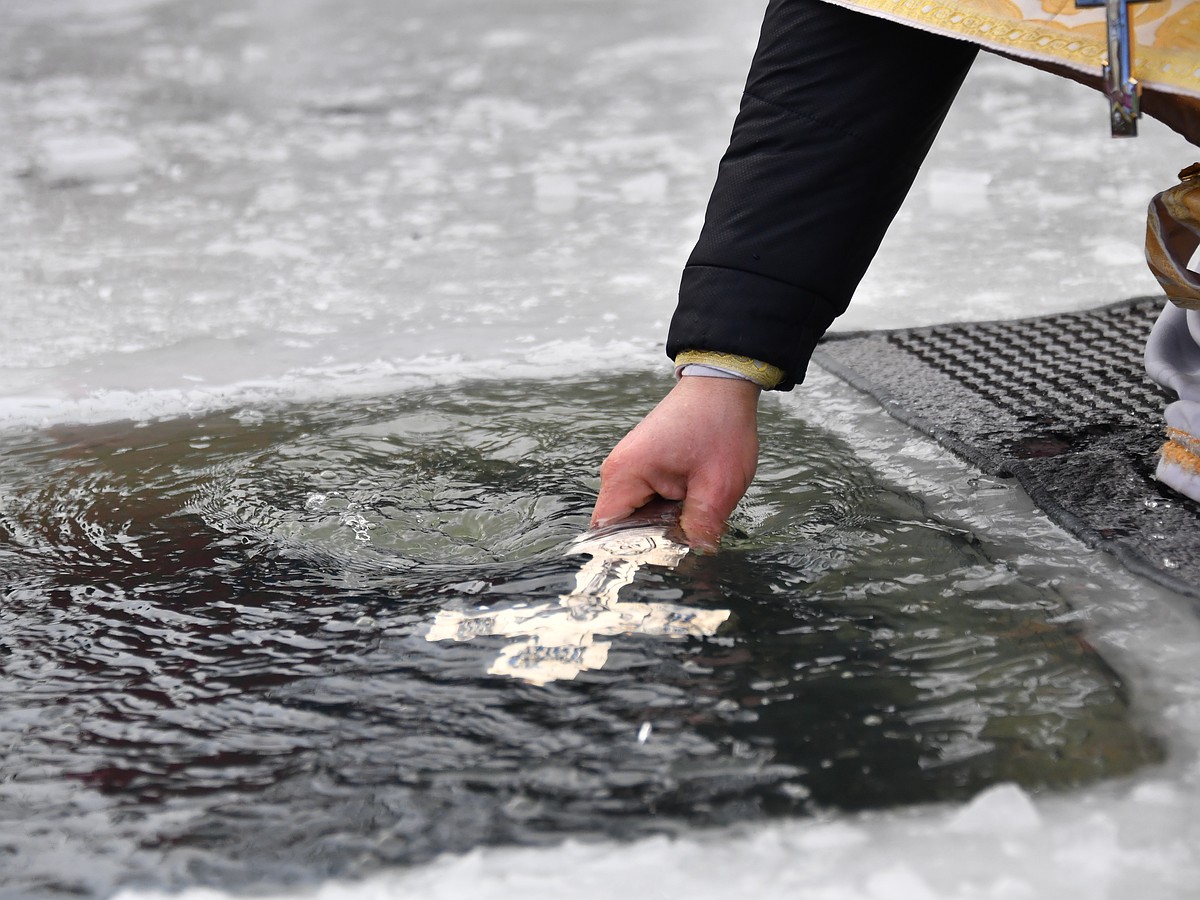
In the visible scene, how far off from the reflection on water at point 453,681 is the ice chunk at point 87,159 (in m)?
2.06

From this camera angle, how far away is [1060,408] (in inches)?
61.7

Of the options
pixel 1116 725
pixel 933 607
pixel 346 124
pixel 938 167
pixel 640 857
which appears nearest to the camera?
pixel 640 857

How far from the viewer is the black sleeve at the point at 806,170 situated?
1.22m

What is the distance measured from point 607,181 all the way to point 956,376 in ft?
4.98

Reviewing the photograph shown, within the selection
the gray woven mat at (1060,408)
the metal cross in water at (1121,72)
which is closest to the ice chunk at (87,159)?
the gray woven mat at (1060,408)

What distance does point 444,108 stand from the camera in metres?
3.83

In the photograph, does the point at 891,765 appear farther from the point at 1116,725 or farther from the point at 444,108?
the point at 444,108

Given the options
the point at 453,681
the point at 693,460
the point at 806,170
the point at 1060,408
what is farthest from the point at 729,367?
the point at 1060,408

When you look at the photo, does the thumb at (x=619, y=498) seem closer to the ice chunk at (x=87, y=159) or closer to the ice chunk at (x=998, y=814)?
the ice chunk at (x=998, y=814)

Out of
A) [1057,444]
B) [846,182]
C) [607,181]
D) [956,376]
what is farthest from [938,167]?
[846,182]

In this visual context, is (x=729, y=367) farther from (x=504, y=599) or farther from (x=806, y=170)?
(x=504, y=599)

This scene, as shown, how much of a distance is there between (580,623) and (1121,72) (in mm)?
697

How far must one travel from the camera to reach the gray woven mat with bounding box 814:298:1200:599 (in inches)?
48.5

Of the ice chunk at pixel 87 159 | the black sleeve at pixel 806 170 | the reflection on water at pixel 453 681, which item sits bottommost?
the reflection on water at pixel 453 681
